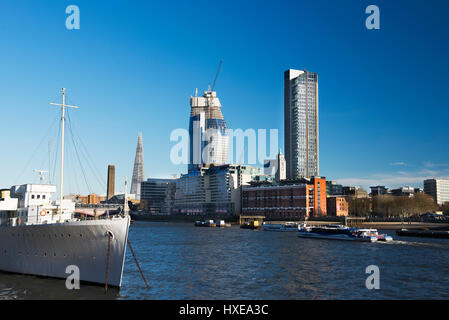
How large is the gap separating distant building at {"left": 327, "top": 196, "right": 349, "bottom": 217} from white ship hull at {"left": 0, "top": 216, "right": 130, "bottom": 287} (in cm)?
16628

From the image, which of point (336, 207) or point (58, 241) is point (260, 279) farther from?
point (336, 207)

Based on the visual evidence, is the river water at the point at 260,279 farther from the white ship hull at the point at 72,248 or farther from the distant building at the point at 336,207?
the distant building at the point at 336,207

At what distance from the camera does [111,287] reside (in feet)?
104

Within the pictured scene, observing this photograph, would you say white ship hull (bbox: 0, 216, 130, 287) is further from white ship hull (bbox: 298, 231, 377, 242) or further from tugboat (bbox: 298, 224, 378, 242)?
tugboat (bbox: 298, 224, 378, 242)

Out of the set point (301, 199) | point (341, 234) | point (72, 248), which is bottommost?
point (341, 234)

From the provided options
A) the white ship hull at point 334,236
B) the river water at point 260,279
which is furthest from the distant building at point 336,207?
the river water at point 260,279

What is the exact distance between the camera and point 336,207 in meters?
188

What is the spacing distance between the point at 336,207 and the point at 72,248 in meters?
Answer: 169

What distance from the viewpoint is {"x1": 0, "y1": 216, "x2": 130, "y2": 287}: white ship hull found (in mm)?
30438

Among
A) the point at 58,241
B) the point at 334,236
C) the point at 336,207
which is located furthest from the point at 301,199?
the point at 58,241

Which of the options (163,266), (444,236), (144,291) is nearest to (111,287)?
(144,291)

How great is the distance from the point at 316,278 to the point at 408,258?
23.6m

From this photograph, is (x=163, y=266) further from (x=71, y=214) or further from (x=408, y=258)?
(x=408, y=258)

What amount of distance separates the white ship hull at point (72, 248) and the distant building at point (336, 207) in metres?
166
